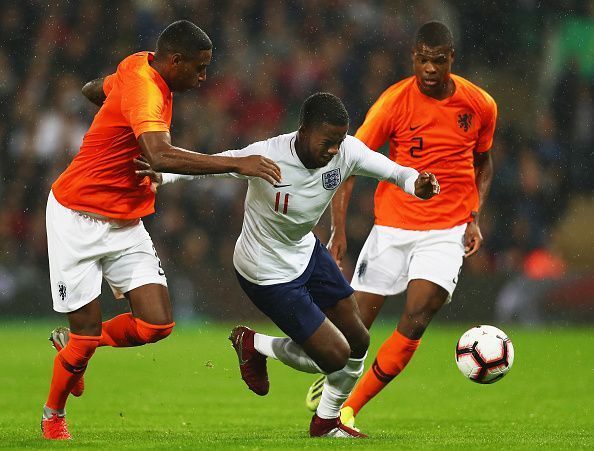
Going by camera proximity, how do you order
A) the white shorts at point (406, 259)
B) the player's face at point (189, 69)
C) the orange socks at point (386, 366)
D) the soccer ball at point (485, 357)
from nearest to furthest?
the player's face at point (189, 69), the soccer ball at point (485, 357), the orange socks at point (386, 366), the white shorts at point (406, 259)

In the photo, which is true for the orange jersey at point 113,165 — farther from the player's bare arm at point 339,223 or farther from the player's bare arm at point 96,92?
the player's bare arm at point 339,223

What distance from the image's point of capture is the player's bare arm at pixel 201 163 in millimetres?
5969

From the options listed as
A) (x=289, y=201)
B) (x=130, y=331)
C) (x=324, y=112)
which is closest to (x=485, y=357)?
(x=289, y=201)

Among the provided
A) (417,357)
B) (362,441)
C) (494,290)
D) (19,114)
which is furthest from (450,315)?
(362,441)

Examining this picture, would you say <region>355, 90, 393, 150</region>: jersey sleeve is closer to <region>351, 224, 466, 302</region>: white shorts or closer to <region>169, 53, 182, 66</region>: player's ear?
<region>351, 224, 466, 302</region>: white shorts

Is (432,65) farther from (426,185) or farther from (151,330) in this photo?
(151,330)

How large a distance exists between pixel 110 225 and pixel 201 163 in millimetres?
1105

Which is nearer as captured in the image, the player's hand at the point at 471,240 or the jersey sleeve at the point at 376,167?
the jersey sleeve at the point at 376,167

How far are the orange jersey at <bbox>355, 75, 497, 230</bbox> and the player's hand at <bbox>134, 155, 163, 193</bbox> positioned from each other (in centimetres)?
175

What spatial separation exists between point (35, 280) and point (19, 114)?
269cm

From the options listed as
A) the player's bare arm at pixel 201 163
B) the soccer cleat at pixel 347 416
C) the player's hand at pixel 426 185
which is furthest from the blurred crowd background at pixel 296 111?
the player's bare arm at pixel 201 163

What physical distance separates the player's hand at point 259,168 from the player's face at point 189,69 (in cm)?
82

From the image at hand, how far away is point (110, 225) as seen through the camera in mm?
6875

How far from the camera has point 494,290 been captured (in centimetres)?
1519
